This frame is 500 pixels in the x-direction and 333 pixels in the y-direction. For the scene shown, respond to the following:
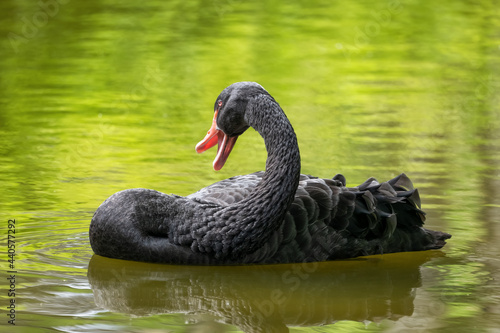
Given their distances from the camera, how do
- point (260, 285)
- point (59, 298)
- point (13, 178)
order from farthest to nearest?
point (13, 178) → point (260, 285) → point (59, 298)

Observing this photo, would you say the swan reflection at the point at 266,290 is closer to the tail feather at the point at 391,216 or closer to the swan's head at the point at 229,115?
the tail feather at the point at 391,216

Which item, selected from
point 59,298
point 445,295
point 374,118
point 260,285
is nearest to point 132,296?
point 59,298

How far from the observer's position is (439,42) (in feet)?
58.7

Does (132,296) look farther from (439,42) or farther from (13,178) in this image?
(439,42)

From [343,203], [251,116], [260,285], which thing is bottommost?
[260,285]

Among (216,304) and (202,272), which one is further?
(202,272)

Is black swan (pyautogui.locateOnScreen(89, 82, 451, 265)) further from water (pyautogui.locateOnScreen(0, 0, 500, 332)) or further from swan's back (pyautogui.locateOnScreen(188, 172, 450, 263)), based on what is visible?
water (pyautogui.locateOnScreen(0, 0, 500, 332))

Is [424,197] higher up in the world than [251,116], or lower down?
lower down

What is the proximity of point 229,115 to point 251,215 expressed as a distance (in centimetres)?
73

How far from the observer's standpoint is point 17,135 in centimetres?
1045

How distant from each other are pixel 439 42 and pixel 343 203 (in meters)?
12.0

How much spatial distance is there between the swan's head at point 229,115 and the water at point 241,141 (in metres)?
0.89

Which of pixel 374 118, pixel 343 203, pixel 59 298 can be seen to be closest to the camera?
pixel 59 298

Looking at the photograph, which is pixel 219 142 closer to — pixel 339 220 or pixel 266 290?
pixel 339 220
